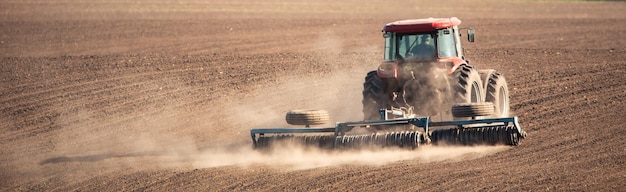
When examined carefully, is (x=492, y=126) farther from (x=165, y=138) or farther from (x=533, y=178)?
(x=165, y=138)

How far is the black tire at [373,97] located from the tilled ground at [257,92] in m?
1.11

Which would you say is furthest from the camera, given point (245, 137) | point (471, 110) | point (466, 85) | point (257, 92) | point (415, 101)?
point (257, 92)

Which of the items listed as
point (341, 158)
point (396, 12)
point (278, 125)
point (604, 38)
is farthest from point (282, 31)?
point (341, 158)

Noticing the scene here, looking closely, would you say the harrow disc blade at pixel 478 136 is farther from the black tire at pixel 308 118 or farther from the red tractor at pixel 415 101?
the black tire at pixel 308 118

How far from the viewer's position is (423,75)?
13.4 m

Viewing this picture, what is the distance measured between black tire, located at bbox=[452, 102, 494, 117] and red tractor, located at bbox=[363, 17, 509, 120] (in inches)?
23.0

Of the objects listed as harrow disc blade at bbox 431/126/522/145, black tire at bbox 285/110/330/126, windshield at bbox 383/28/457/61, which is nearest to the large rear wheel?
windshield at bbox 383/28/457/61

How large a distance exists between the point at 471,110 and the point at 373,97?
5.63ft

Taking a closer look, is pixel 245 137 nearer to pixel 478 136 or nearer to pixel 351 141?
pixel 351 141

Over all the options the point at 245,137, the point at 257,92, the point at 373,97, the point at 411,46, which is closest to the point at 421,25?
the point at 411,46

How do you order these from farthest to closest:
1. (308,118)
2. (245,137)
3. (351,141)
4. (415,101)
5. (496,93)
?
(245,137)
(496,93)
(415,101)
(308,118)
(351,141)

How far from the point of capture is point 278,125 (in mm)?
16359

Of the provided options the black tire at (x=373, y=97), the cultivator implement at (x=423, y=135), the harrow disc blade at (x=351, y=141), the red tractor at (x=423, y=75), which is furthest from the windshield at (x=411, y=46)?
the harrow disc blade at (x=351, y=141)

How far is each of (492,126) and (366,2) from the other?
863 inches
